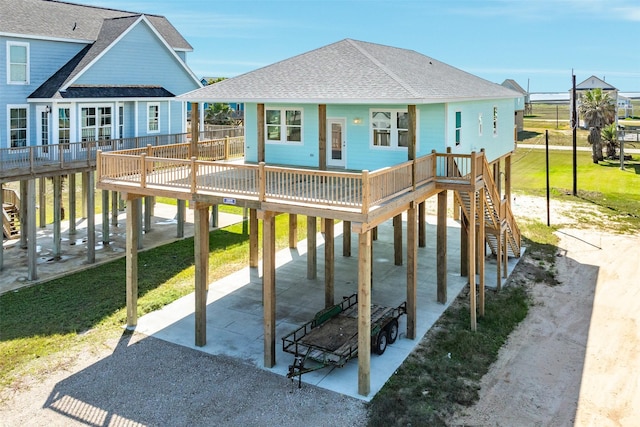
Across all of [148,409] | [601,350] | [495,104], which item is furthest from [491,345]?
[495,104]

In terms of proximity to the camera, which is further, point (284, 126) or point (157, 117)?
point (157, 117)

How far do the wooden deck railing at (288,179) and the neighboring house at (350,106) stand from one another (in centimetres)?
132

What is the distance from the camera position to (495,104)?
22859mm

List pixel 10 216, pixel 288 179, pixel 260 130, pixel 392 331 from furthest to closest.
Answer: pixel 10 216 → pixel 260 130 → pixel 392 331 → pixel 288 179

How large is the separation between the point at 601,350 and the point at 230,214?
22.1 m

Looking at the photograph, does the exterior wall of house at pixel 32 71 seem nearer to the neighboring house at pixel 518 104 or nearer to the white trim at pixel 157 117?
the white trim at pixel 157 117

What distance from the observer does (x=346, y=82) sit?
52.8 ft

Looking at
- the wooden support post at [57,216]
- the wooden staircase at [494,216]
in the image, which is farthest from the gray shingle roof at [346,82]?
the wooden support post at [57,216]

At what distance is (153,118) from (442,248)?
1651 cm

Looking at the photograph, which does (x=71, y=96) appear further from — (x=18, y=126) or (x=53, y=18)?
(x=53, y=18)

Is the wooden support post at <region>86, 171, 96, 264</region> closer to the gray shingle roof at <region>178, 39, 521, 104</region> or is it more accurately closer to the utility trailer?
the gray shingle roof at <region>178, 39, 521, 104</region>

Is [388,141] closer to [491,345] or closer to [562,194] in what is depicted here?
[491,345]

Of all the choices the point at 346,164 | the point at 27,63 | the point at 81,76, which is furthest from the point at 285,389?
the point at 27,63

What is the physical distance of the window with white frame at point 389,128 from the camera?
55.6 feet
